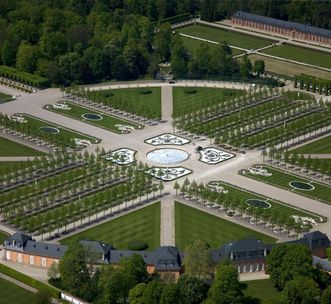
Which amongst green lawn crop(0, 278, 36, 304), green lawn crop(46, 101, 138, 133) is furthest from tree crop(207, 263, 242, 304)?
green lawn crop(46, 101, 138, 133)

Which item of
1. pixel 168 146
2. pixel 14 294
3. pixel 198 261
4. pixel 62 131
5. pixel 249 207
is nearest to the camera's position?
pixel 14 294

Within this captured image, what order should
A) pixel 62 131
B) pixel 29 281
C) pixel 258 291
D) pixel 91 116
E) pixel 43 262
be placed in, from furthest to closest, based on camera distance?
pixel 91 116 → pixel 62 131 → pixel 43 262 → pixel 29 281 → pixel 258 291

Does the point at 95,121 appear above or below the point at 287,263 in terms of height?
above

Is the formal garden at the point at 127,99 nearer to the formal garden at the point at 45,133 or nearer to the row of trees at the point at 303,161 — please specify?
the formal garden at the point at 45,133

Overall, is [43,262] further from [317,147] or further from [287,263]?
[317,147]

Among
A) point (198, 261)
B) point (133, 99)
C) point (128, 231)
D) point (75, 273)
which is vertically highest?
point (133, 99)

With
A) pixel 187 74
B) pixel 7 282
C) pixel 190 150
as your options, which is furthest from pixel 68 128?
pixel 7 282

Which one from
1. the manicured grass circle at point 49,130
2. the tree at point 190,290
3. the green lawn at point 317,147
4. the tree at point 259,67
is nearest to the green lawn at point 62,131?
the manicured grass circle at point 49,130

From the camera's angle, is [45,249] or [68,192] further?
[68,192]

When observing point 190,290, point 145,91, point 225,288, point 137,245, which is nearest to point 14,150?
point 145,91
